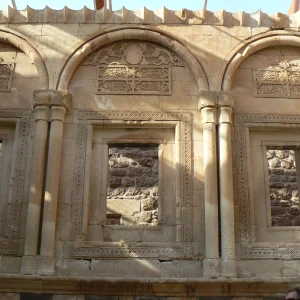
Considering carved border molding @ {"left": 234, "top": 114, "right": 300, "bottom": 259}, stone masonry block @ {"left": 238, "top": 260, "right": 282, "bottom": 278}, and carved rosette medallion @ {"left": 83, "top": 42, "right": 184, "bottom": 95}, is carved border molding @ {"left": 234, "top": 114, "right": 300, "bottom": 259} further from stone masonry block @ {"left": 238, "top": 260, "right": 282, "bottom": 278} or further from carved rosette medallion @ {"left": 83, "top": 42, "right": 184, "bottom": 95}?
carved rosette medallion @ {"left": 83, "top": 42, "right": 184, "bottom": 95}

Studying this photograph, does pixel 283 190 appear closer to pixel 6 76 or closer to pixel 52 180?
pixel 52 180

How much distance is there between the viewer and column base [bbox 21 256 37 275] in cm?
708

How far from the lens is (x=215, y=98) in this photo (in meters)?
8.01

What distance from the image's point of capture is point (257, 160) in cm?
806

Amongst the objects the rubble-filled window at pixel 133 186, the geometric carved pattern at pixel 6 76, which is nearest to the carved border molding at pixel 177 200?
the geometric carved pattern at pixel 6 76

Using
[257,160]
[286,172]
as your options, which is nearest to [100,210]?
[257,160]

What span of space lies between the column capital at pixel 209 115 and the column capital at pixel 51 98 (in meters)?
2.36

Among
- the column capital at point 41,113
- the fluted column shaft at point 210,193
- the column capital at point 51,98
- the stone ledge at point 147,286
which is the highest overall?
the column capital at point 51,98

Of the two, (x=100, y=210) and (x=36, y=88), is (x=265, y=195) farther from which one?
(x=36, y=88)

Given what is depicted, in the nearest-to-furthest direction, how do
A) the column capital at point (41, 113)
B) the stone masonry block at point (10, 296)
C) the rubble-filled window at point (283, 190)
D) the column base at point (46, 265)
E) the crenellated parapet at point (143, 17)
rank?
1. the stone masonry block at point (10, 296)
2. the column base at point (46, 265)
3. the column capital at point (41, 113)
4. the crenellated parapet at point (143, 17)
5. the rubble-filled window at point (283, 190)

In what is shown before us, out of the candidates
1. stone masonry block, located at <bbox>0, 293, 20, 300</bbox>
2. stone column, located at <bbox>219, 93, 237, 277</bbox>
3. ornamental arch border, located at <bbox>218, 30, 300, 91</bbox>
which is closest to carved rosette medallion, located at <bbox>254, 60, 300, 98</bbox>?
ornamental arch border, located at <bbox>218, 30, 300, 91</bbox>

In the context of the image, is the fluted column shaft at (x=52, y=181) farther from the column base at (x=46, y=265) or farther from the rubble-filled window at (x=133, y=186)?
the rubble-filled window at (x=133, y=186)

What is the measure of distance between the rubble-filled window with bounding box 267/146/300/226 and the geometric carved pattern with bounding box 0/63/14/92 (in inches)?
282

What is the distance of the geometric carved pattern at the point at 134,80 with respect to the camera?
8.34 m
